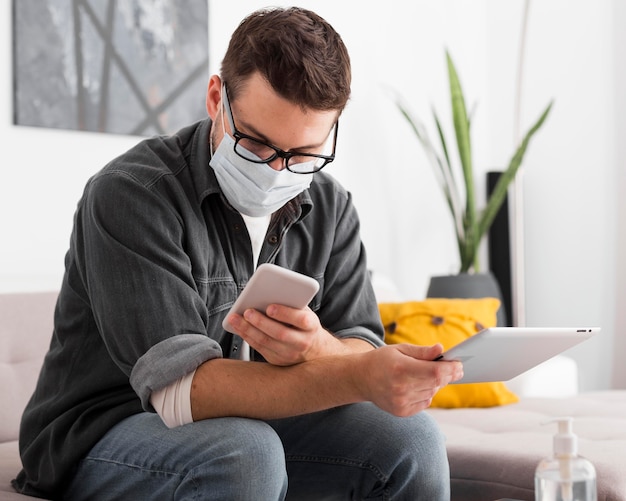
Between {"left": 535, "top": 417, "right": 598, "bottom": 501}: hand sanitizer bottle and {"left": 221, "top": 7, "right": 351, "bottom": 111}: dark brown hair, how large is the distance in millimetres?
610

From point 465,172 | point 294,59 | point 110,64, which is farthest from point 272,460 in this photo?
point 465,172

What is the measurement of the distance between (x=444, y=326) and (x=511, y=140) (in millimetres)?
1710

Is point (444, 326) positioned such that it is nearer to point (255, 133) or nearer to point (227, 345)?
point (227, 345)

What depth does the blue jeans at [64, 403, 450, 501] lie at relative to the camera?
123cm

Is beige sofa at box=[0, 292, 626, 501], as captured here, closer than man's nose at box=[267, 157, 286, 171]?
No

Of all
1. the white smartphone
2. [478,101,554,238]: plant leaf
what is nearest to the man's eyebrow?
the white smartphone

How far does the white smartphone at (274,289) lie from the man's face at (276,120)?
1.02 ft

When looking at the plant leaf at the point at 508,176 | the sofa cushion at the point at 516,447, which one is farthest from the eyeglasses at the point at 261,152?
the plant leaf at the point at 508,176

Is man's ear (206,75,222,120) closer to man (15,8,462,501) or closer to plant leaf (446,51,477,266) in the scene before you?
man (15,8,462,501)

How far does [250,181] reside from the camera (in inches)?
59.1

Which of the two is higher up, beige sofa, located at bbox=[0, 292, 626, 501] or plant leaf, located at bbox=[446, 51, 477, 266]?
plant leaf, located at bbox=[446, 51, 477, 266]

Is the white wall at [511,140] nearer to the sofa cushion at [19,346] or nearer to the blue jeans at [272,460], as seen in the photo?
the sofa cushion at [19,346]

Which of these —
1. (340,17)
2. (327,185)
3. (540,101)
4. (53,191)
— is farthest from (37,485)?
(540,101)

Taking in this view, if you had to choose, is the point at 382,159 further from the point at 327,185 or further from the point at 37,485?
the point at 37,485
